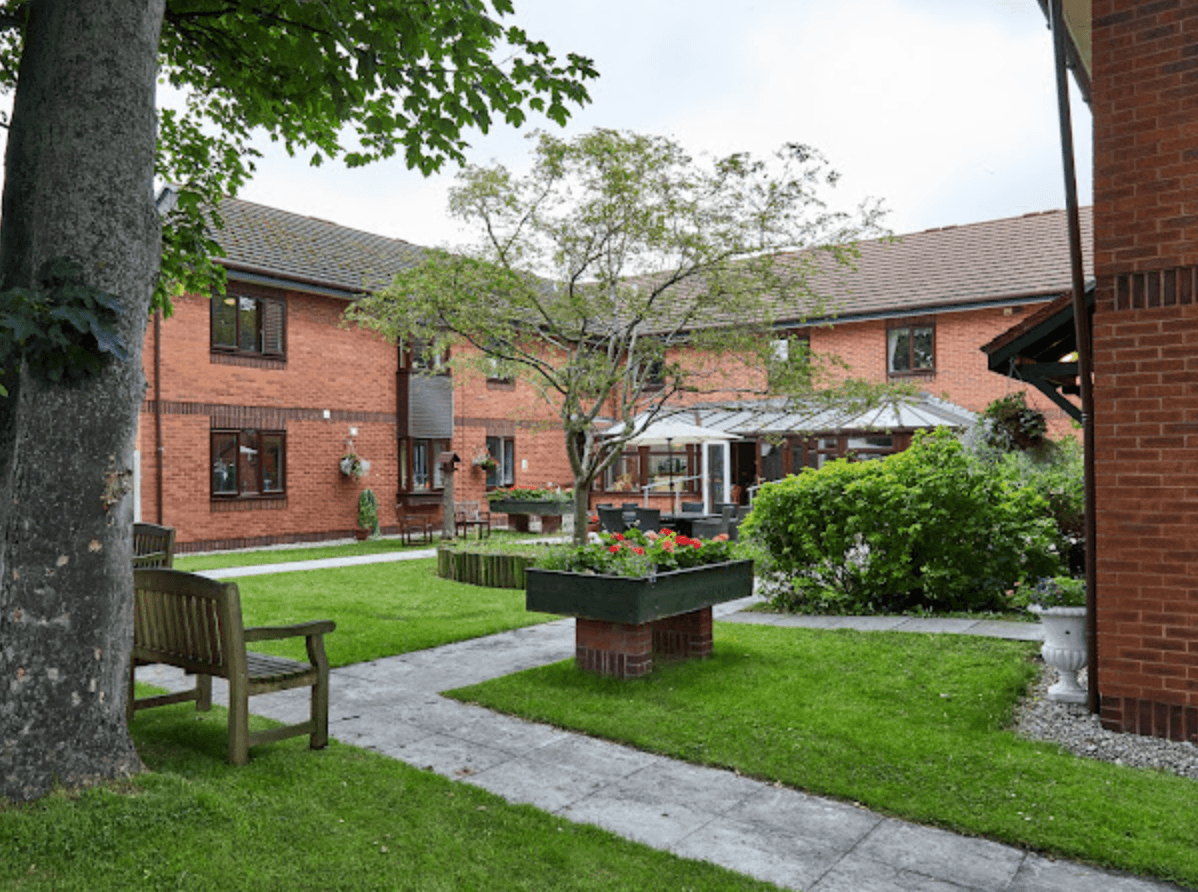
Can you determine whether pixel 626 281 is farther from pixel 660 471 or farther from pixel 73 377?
pixel 660 471

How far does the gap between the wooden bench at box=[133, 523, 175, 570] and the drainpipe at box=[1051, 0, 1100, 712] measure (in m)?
7.72

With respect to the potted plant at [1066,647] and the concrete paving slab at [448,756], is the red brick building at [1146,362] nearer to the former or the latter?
the potted plant at [1066,647]

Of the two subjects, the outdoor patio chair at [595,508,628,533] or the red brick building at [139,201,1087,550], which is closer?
the outdoor patio chair at [595,508,628,533]

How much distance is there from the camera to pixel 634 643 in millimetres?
6789

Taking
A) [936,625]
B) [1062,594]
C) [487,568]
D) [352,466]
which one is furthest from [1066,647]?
[352,466]

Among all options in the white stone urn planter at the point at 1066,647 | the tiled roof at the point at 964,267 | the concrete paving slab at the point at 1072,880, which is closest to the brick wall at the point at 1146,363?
the white stone urn planter at the point at 1066,647

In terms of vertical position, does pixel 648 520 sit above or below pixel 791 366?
below

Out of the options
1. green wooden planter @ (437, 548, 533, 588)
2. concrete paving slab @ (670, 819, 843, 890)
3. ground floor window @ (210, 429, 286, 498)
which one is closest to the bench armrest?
concrete paving slab @ (670, 819, 843, 890)

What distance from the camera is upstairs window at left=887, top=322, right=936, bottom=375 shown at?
2425 cm

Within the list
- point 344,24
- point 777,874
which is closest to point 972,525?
point 777,874

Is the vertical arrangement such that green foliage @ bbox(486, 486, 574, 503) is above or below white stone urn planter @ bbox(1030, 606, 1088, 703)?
above

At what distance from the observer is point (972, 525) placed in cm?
945

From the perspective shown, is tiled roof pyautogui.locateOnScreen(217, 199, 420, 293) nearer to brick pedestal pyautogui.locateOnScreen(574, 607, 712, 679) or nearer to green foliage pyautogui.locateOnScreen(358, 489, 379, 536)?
green foliage pyautogui.locateOnScreen(358, 489, 379, 536)

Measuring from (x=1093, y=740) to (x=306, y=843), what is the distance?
4501 millimetres
